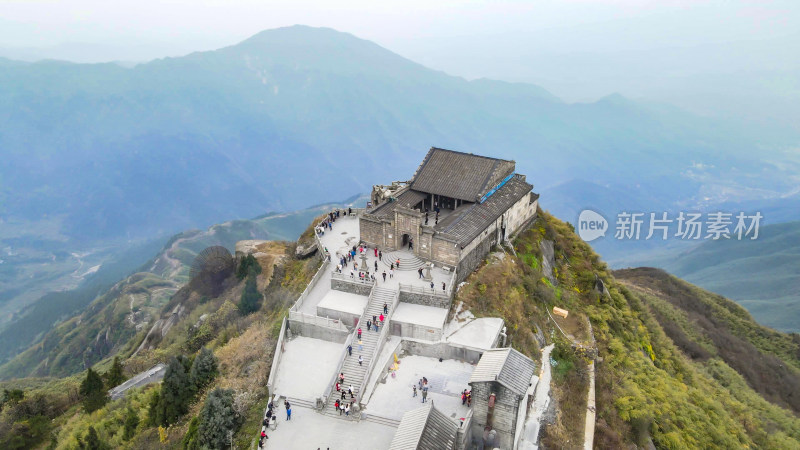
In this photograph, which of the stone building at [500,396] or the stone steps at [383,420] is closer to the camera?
the stone building at [500,396]

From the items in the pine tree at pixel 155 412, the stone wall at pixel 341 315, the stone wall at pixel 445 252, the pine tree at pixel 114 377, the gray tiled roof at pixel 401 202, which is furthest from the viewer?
the gray tiled roof at pixel 401 202

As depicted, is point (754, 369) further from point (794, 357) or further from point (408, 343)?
point (408, 343)

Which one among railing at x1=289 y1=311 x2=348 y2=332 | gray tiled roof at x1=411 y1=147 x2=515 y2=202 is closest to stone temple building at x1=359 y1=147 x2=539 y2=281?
gray tiled roof at x1=411 y1=147 x2=515 y2=202

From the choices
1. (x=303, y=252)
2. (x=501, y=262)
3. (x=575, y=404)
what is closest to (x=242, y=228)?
(x=303, y=252)

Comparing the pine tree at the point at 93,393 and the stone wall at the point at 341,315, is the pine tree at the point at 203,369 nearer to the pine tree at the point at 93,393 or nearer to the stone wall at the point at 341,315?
the stone wall at the point at 341,315

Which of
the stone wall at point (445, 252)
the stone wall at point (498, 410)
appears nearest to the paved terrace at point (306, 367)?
the stone wall at point (498, 410)

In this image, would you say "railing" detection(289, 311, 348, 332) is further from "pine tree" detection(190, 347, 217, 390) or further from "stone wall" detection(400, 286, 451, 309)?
"pine tree" detection(190, 347, 217, 390)
